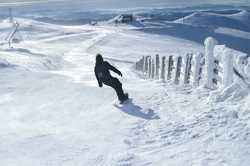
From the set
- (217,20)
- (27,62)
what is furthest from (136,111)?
(217,20)

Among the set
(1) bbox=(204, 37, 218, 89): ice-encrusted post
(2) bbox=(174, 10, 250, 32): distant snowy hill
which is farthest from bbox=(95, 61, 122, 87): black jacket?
(2) bbox=(174, 10, 250, 32): distant snowy hill

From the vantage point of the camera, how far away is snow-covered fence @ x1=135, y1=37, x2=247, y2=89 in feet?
36.8

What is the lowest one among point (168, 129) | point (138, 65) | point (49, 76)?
point (138, 65)

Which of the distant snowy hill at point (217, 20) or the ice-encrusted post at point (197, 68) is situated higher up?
the ice-encrusted post at point (197, 68)

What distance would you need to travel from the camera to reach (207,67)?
1277cm

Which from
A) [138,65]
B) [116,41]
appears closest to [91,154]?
[138,65]

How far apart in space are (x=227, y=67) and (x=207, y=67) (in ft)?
5.15

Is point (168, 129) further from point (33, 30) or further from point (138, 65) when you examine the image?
point (33, 30)

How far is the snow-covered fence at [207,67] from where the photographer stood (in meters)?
11.2

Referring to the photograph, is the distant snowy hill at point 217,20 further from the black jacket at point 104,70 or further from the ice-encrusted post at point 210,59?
the black jacket at point 104,70

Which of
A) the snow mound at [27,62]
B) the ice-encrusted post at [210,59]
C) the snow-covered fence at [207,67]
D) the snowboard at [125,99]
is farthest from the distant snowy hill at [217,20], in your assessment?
the snowboard at [125,99]

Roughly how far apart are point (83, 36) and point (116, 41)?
35.1 feet

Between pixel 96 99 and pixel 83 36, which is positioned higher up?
pixel 96 99

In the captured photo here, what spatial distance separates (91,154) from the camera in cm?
810
